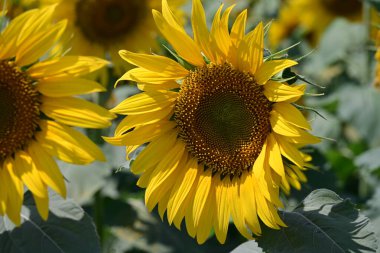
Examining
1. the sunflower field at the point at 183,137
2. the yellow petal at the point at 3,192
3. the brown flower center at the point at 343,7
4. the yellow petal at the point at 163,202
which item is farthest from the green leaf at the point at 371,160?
→ the brown flower center at the point at 343,7

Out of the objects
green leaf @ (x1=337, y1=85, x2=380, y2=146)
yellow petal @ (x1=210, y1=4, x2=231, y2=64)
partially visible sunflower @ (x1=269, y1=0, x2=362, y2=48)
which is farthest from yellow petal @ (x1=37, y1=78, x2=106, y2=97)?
partially visible sunflower @ (x1=269, y1=0, x2=362, y2=48)

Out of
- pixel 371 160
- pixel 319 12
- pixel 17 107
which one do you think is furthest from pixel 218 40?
pixel 319 12

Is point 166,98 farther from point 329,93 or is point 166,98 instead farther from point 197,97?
point 329,93

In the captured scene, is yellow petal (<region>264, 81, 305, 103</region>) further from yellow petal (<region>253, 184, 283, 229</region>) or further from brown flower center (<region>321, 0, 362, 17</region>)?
brown flower center (<region>321, 0, 362, 17</region>)

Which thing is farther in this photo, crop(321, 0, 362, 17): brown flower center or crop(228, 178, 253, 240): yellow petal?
crop(321, 0, 362, 17): brown flower center

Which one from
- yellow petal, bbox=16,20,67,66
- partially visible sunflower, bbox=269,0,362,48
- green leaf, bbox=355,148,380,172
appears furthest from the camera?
partially visible sunflower, bbox=269,0,362,48

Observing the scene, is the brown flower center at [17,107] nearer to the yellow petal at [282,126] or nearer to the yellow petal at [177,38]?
the yellow petal at [177,38]

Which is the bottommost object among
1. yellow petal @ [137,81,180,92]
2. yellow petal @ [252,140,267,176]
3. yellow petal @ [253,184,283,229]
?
yellow petal @ [253,184,283,229]

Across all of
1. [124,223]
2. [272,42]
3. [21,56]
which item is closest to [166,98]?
[21,56]
